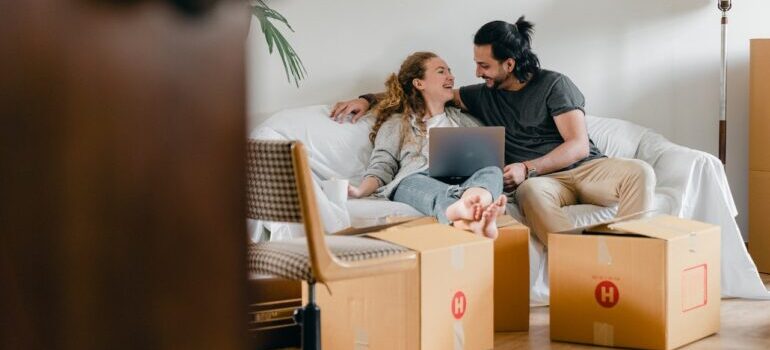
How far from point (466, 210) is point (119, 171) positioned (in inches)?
98.9

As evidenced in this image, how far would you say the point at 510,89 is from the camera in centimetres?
383

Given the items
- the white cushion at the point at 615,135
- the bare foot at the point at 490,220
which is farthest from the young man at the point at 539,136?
the bare foot at the point at 490,220

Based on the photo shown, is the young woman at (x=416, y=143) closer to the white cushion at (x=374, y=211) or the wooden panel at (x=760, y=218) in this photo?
the white cushion at (x=374, y=211)

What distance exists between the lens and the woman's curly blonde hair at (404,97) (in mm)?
3719

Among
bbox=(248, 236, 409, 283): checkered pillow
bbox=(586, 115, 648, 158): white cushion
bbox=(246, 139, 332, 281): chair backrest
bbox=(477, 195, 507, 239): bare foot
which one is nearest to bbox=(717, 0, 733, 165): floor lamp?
bbox=(586, 115, 648, 158): white cushion

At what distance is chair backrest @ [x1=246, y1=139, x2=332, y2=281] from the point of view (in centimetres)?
183

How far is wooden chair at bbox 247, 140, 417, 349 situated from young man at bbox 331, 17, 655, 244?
4.80 feet

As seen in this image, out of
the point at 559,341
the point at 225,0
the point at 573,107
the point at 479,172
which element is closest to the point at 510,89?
the point at 573,107

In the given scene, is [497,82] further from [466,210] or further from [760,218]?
[760,218]

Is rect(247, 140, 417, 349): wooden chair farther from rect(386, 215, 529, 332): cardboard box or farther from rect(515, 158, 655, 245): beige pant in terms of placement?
rect(515, 158, 655, 245): beige pant

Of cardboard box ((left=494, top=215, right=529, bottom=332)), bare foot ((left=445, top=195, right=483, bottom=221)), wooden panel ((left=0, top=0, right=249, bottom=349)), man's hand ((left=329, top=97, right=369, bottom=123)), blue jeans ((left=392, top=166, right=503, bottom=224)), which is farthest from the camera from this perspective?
man's hand ((left=329, top=97, right=369, bottom=123))

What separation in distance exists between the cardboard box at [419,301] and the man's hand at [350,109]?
3.97ft

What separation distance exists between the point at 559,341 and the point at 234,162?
259cm

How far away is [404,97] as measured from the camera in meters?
3.73
